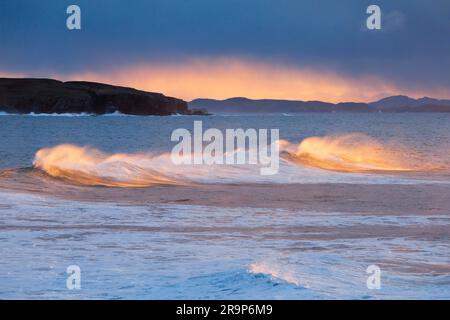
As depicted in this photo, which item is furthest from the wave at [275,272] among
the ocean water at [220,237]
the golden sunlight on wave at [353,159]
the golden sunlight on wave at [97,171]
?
the golden sunlight on wave at [353,159]

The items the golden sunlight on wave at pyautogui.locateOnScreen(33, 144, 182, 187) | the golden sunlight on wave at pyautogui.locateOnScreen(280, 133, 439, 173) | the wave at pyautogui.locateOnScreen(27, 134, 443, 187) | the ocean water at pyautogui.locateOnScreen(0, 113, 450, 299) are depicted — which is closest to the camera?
the ocean water at pyautogui.locateOnScreen(0, 113, 450, 299)

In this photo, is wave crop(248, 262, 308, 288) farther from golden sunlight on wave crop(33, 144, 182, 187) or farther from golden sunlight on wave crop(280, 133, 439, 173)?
golden sunlight on wave crop(280, 133, 439, 173)

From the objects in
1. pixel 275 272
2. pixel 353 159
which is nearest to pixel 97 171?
pixel 353 159

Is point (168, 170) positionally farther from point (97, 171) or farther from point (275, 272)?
point (275, 272)

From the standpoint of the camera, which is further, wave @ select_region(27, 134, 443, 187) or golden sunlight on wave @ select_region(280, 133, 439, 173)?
golden sunlight on wave @ select_region(280, 133, 439, 173)

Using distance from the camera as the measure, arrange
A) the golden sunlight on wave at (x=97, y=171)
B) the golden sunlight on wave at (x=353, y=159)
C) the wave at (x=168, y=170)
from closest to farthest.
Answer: the golden sunlight on wave at (x=97, y=171), the wave at (x=168, y=170), the golden sunlight on wave at (x=353, y=159)

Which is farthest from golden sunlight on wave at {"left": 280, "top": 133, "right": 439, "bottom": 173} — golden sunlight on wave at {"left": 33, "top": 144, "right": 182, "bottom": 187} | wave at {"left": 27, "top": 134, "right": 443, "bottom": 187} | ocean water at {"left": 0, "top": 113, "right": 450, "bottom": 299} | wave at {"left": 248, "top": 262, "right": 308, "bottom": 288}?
wave at {"left": 248, "top": 262, "right": 308, "bottom": 288}

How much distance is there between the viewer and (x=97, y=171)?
30.7 meters

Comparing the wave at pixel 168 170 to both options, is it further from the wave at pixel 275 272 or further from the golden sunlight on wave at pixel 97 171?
the wave at pixel 275 272

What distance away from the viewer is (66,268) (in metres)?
11.2

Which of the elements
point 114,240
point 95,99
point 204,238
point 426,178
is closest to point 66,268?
point 114,240

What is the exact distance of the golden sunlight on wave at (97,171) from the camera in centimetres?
2744

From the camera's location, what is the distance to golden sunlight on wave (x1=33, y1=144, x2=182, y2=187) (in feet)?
90.0

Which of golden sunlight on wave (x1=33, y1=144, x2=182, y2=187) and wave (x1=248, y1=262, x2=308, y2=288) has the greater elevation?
golden sunlight on wave (x1=33, y1=144, x2=182, y2=187)
